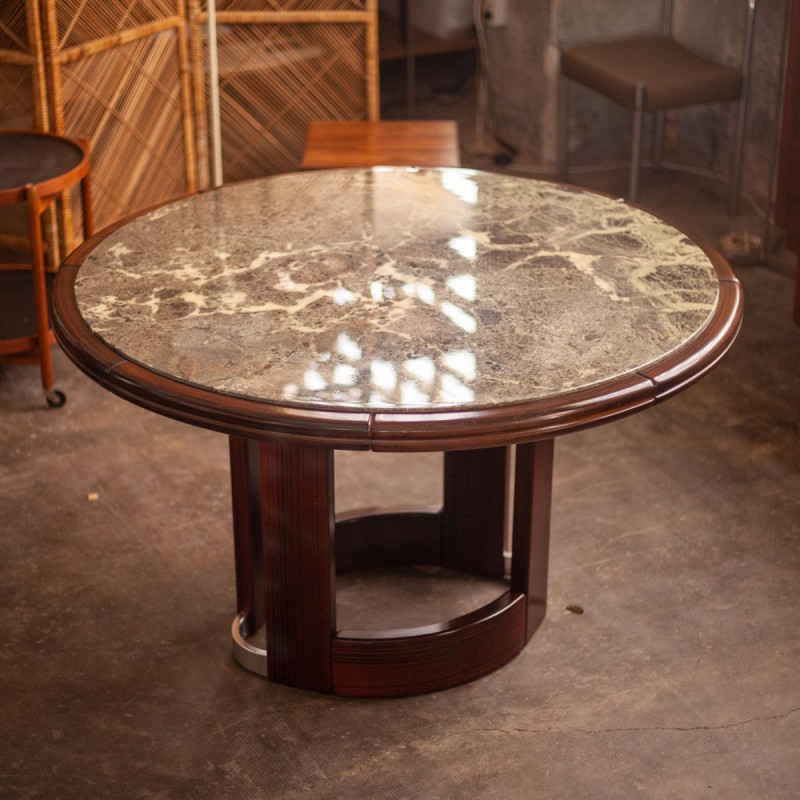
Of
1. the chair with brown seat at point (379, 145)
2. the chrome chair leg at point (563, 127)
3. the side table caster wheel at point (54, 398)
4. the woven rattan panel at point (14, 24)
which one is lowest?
the side table caster wheel at point (54, 398)

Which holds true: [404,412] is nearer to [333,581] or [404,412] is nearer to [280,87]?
[333,581]

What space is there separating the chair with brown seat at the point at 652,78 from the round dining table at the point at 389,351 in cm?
161

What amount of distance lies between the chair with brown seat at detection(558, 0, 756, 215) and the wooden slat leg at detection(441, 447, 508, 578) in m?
2.07

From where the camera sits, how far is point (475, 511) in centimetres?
246

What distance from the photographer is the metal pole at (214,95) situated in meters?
3.56

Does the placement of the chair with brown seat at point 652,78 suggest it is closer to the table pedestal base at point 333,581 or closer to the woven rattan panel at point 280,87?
the woven rattan panel at point 280,87

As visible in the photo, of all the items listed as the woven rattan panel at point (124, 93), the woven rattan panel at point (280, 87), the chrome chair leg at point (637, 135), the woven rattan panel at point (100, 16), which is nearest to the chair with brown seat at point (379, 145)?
the woven rattan panel at point (280, 87)

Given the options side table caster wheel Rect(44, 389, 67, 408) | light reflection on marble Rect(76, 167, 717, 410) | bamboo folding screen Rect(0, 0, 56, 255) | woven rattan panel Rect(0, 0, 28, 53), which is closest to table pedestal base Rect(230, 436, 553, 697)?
light reflection on marble Rect(76, 167, 717, 410)

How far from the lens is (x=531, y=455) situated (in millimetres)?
2137

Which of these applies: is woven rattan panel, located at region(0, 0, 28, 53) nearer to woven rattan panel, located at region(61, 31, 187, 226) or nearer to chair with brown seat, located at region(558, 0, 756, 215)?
woven rattan panel, located at region(61, 31, 187, 226)

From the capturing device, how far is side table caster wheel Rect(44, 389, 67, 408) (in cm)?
322

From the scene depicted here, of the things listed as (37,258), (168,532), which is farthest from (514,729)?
(37,258)

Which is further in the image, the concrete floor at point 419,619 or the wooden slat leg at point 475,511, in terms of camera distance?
the wooden slat leg at point 475,511

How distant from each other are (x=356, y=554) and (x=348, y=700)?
0.43m
